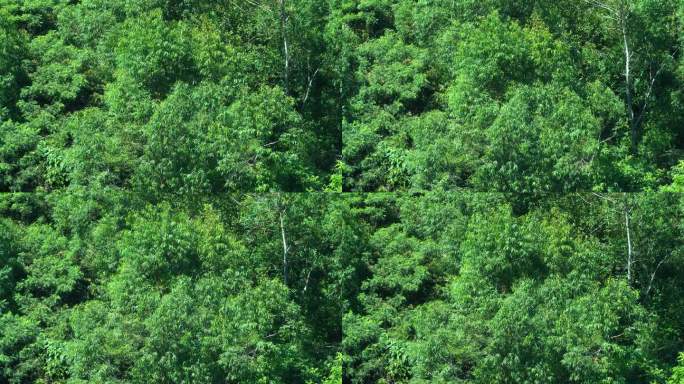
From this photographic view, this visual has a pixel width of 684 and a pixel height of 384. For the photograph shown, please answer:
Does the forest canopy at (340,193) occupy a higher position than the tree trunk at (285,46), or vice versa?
the tree trunk at (285,46)

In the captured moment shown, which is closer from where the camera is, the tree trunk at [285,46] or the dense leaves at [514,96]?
the dense leaves at [514,96]

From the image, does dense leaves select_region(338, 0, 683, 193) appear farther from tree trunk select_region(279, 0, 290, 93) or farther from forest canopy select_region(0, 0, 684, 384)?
tree trunk select_region(279, 0, 290, 93)

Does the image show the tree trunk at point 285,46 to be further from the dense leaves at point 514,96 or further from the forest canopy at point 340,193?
the dense leaves at point 514,96

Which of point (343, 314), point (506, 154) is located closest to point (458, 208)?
point (506, 154)

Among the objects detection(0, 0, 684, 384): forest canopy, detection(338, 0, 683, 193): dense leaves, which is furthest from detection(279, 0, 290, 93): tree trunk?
detection(338, 0, 683, 193): dense leaves

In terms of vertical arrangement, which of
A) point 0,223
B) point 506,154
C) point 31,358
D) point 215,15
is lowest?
point 31,358

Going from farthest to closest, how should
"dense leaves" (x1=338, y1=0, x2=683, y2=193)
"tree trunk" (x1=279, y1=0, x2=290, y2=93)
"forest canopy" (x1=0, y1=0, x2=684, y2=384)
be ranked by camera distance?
"tree trunk" (x1=279, y1=0, x2=290, y2=93) < "dense leaves" (x1=338, y1=0, x2=683, y2=193) < "forest canopy" (x1=0, y1=0, x2=684, y2=384)

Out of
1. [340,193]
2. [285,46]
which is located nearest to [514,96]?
[340,193]

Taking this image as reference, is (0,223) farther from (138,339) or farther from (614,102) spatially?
(614,102)

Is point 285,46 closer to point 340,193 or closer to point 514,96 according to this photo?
point 340,193

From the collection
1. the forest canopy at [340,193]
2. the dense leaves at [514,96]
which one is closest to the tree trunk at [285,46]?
the forest canopy at [340,193]

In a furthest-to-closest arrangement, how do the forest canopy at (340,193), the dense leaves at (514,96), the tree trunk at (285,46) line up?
the tree trunk at (285,46), the dense leaves at (514,96), the forest canopy at (340,193)
